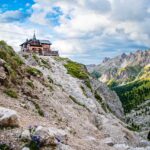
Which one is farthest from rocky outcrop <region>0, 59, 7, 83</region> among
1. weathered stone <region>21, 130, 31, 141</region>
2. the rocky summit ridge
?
weathered stone <region>21, 130, 31, 141</region>

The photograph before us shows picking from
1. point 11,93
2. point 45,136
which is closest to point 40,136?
point 45,136

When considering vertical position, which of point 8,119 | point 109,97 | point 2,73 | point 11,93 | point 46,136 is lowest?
point 109,97

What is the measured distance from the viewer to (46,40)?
18975 cm

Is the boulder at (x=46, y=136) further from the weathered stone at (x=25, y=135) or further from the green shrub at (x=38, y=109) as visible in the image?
the green shrub at (x=38, y=109)

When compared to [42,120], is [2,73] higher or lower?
higher

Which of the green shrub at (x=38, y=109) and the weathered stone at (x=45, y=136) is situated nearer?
the weathered stone at (x=45, y=136)

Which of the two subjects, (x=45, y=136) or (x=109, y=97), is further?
(x=109, y=97)

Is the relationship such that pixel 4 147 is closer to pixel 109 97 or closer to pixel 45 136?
pixel 45 136

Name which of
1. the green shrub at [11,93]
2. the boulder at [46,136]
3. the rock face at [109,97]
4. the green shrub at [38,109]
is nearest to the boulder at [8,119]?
the boulder at [46,136]

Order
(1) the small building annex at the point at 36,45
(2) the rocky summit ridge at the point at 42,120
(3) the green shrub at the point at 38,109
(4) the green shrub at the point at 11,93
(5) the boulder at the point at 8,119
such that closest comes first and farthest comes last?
(2) the rocky summit ridge at the point at 42,120 → (5) the boulder at the point at 8,119 → (4) the green shrub at the point at 11,93 → (3) the green shrub at the point at 38,109 → (1) the small building annex at the point at 36,45

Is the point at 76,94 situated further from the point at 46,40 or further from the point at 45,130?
the point at 46,40

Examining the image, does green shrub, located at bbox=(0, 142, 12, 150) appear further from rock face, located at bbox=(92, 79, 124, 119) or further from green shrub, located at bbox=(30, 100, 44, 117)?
rock face, located at bbox=(92, 79, 124, 119)

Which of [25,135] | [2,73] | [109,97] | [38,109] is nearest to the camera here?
[25,135]

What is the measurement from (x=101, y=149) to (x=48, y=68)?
75.1 metres
